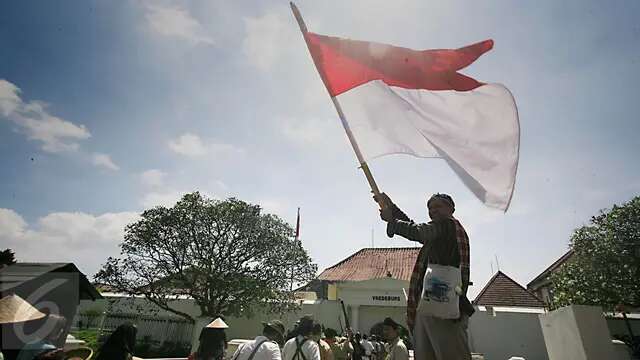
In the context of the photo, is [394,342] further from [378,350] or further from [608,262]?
[608,262]

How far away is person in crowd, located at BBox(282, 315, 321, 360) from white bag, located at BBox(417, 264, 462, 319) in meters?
2.36

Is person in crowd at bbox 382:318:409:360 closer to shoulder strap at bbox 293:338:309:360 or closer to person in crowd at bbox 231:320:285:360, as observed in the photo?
shoulder strap at bbox 293:338:309:360

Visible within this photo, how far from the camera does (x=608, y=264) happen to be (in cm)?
1561

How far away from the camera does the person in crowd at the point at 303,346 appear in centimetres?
430

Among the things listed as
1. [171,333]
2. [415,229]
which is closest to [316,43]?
[415,229]

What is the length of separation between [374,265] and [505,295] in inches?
431

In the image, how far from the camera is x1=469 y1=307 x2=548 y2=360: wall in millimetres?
18547

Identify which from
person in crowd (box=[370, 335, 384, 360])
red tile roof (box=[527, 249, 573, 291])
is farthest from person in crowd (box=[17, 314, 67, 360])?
red tile roof (box=[527, 249, 573, 291])

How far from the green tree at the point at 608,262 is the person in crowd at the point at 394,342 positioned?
52.4 feet

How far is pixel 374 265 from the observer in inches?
993

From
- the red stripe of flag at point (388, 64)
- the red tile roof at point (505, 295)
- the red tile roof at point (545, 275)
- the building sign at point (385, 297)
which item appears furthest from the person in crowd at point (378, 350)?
the red tile roof at point (545, 275)

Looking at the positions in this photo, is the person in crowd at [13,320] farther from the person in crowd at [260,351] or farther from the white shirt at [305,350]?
the white shirt at [305,350]

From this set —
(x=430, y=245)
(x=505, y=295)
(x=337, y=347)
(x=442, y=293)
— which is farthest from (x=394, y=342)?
(x=505, y=295)

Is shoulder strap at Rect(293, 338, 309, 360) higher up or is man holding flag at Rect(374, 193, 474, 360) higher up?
man holding flag at Rect(374, 193, 474, 360)
